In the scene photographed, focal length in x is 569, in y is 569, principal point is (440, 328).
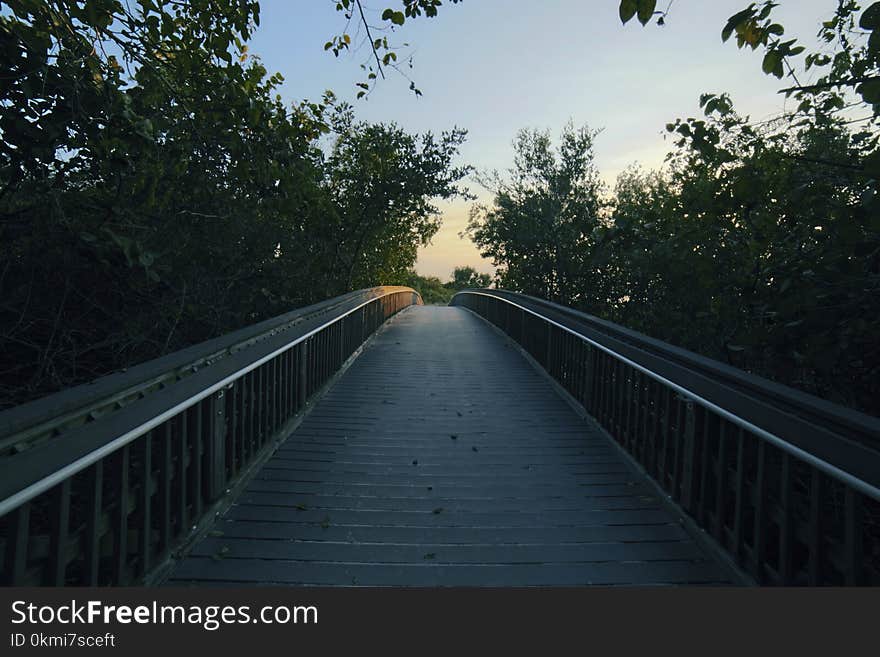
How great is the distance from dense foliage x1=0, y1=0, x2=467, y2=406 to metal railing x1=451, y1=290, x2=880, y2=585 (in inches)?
149

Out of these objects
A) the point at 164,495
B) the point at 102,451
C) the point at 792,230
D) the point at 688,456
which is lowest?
the point at 164,495

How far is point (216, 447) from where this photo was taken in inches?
133

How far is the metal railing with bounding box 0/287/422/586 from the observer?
185 cm

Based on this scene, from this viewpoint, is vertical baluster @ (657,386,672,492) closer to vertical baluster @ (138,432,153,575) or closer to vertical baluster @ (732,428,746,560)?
vertical baluster @ (732,428,746,560)

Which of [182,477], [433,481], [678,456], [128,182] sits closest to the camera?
[182,477]

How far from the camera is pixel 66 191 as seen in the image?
5613 millimetres

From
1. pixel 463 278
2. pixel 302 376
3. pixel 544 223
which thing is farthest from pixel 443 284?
pixel 302 376

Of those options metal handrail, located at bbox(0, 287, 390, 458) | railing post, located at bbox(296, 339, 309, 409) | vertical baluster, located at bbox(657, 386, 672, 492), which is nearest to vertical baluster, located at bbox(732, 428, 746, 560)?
vertical baluster, located at bbox(657, 386, 672, 492)

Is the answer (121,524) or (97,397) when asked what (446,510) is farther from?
(97,397)

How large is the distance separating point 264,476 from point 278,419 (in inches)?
33.9

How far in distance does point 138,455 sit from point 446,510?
181 centimetres

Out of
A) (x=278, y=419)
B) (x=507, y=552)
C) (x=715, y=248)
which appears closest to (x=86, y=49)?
A: (x=278, y=419)

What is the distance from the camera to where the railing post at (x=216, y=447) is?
3.33m

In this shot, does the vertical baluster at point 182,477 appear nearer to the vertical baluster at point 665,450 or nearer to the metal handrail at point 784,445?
the metal handrail at point 784,445
